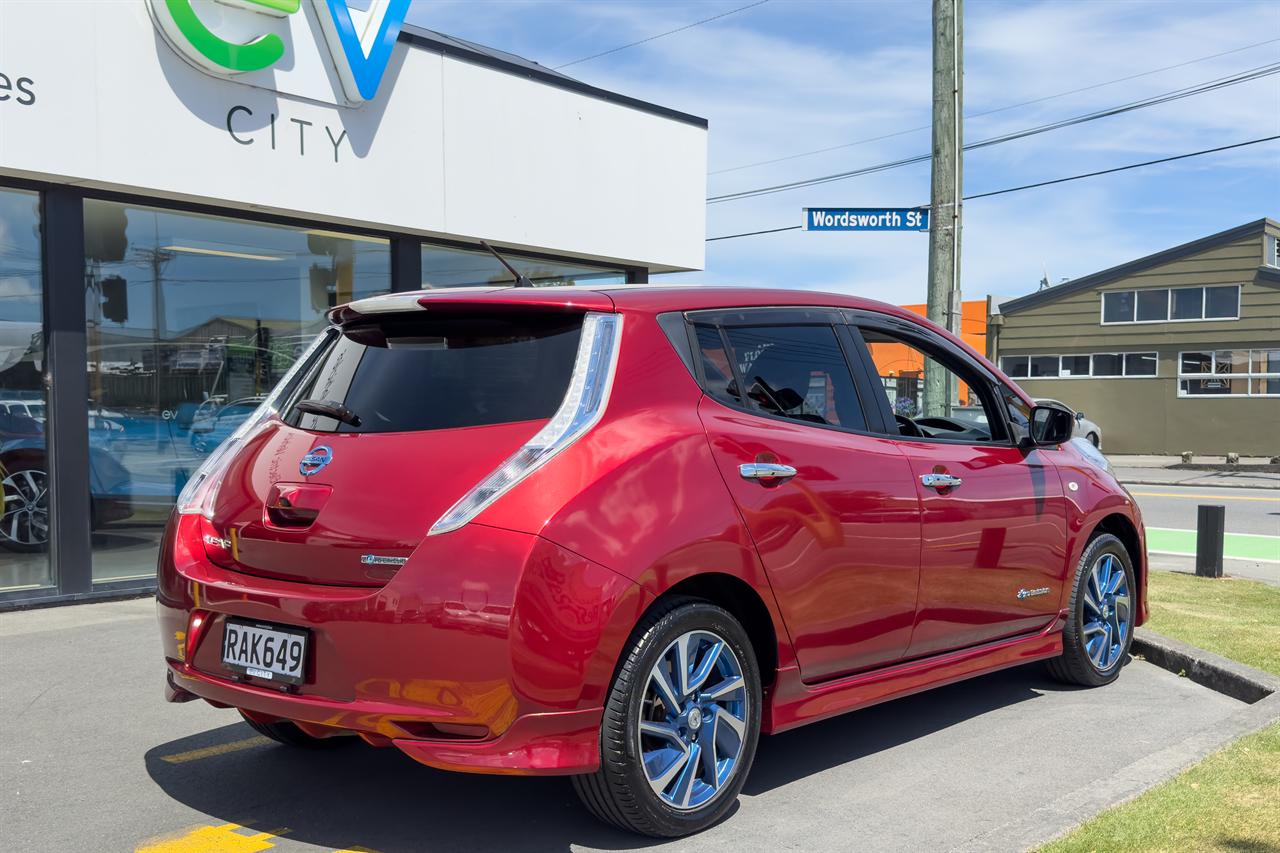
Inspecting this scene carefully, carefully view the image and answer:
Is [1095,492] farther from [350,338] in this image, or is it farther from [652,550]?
[350,338]

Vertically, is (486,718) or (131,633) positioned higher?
(486,718)

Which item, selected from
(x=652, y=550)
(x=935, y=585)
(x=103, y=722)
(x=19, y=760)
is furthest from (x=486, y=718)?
(x=103, y=722)

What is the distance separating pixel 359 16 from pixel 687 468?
7621 millimetres

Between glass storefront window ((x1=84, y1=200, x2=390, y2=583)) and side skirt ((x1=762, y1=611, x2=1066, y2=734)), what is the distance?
666 centimetres

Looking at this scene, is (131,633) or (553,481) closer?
(553,481)

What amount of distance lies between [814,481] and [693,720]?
963mm

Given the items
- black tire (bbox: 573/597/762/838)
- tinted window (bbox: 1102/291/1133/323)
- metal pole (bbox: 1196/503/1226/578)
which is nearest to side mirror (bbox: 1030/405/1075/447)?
black tire (bbox: 573/597/762/838)

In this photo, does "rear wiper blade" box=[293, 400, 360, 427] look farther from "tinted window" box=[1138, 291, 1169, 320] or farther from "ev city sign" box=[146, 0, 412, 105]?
"tinted window" box=[1138, 291, 1169, 320]

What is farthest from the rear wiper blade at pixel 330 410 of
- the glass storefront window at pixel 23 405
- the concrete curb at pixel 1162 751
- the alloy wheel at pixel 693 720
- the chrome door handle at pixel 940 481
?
the glass storefront window at pixel 23 405

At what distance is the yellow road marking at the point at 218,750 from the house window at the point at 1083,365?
29317 millimetres

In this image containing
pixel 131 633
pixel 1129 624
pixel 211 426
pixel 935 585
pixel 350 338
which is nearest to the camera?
pixel 350 338

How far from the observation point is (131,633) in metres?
7.70

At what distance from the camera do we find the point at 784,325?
4602 mm

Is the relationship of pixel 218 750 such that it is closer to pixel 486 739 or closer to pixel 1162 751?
pixel 486 739
